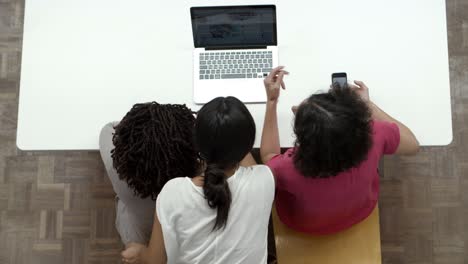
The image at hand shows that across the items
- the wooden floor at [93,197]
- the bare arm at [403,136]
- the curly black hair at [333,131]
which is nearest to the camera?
the curly black hair at [333,131]

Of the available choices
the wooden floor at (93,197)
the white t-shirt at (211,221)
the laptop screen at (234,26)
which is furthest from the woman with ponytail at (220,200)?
the wooden floor at (93,197)

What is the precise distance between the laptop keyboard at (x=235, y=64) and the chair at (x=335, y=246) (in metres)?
0.44

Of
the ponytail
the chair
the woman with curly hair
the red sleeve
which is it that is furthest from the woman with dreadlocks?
the red sleeve

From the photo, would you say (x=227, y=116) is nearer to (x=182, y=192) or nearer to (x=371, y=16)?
(x=182, y=192)

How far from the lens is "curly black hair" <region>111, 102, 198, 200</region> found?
96cm

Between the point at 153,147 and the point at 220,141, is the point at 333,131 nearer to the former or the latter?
the point at 220,141

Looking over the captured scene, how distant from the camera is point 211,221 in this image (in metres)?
0.91

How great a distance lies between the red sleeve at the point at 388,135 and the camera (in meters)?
1.06

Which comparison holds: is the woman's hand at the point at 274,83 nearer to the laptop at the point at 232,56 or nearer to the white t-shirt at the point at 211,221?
the laptop at the point at 232,56

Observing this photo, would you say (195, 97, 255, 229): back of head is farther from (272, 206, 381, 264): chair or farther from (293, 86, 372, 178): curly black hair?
(272, 206, 381, 264): chair

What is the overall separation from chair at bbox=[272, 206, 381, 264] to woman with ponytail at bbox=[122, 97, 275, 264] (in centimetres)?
20

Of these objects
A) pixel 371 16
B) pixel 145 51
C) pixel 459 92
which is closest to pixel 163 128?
pixel 145 51

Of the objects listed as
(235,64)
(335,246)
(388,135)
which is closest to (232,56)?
(235,64)

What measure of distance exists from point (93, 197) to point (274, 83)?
860 mm
